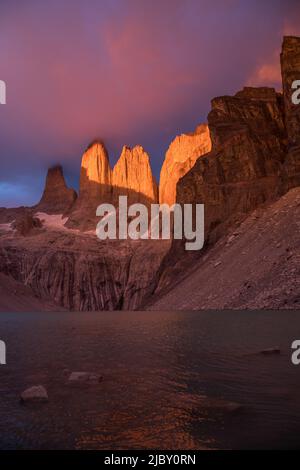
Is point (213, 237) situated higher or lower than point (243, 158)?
lower

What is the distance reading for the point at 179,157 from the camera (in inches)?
7180

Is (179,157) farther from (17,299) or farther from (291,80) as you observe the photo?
(17,299)

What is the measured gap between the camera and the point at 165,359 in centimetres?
1661

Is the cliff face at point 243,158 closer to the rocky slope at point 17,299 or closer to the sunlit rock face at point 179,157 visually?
the rocky slope at point 17,299

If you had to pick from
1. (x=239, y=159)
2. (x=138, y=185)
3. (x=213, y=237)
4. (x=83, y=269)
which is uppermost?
(x=138, y=185)

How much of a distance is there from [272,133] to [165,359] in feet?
326

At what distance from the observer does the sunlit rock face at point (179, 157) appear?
17362cm

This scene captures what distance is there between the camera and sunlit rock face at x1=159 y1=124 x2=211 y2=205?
570 feet

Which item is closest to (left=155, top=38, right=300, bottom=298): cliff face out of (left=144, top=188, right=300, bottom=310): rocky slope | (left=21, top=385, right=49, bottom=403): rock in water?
(left=144, top=188, right=300, bottom=310): rocky slope

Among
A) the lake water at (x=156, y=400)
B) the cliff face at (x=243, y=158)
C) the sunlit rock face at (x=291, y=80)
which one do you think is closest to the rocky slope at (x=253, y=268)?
the cliff face at (x=243, y=158)

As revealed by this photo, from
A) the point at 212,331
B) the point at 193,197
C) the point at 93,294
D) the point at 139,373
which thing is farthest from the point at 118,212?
the point at 139,373

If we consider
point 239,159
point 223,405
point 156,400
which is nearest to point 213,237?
point 239,159

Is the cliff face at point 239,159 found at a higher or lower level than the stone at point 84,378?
higher
